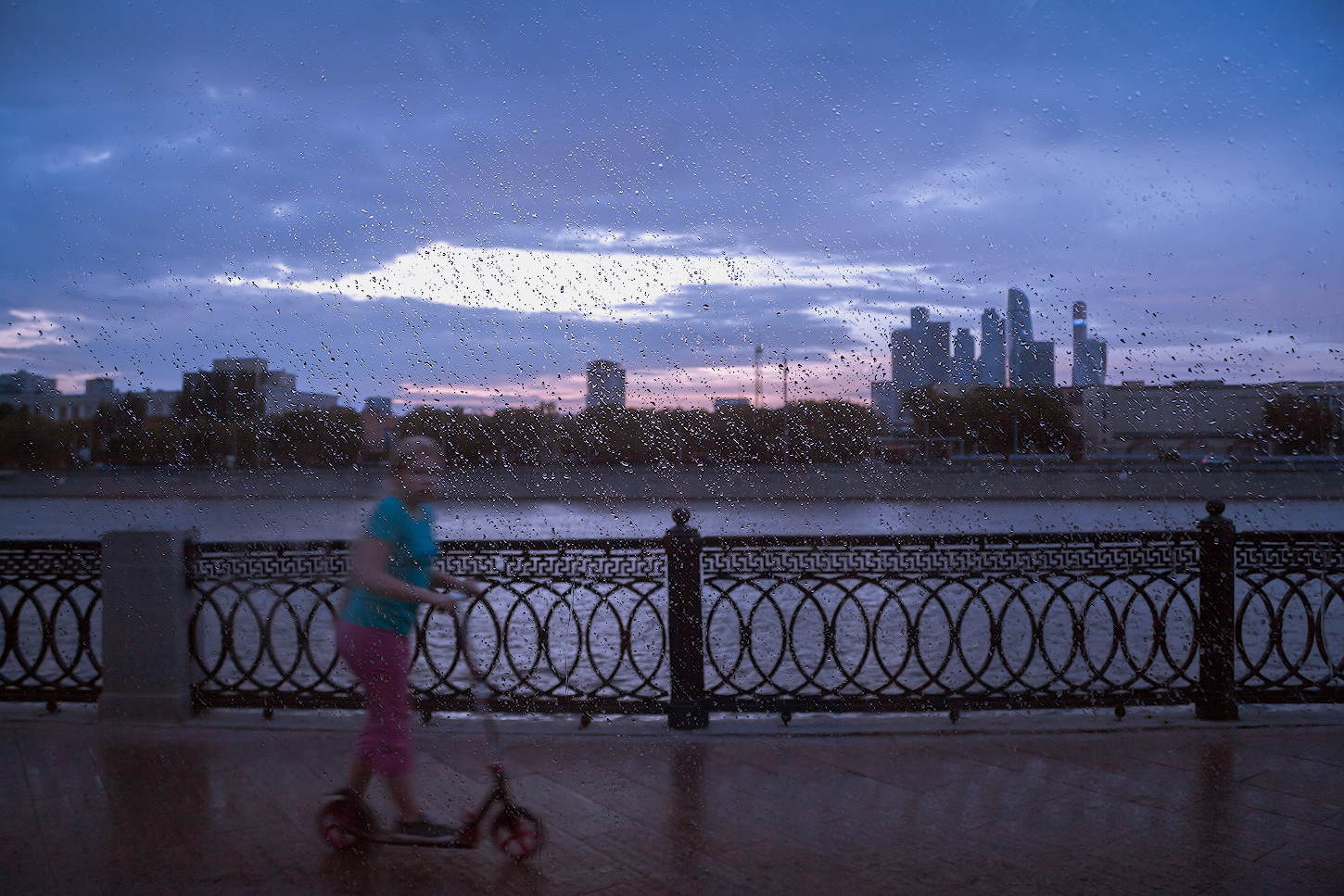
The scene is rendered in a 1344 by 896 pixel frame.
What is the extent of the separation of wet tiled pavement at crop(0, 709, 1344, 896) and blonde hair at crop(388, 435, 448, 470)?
1.51m

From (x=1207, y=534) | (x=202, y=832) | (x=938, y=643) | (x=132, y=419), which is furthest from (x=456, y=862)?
(x=132, y=419)

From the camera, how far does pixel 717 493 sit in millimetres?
19031

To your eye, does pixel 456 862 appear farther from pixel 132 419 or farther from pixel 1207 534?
pixel 132 419

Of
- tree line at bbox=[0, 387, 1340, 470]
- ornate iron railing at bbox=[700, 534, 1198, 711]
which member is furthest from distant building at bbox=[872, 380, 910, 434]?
ornate iron railing at bbox=[700, 534, 1198, 711]

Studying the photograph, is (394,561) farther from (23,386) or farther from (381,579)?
(23,386)

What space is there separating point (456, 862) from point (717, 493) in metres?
15.9

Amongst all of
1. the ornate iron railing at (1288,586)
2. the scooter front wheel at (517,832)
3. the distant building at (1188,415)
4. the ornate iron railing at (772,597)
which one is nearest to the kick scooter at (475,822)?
the scooter front wheel at (517,832)

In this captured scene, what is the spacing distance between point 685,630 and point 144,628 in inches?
123

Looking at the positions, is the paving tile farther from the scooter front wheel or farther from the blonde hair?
the blonde hair

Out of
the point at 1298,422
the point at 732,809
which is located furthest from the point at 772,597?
the point at 1298,422

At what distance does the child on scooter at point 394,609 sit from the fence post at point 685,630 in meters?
1.73

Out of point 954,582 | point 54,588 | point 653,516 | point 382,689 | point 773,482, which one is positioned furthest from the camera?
point 653,516

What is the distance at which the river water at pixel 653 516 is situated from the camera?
48.5 feet

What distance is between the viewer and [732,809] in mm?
3658
